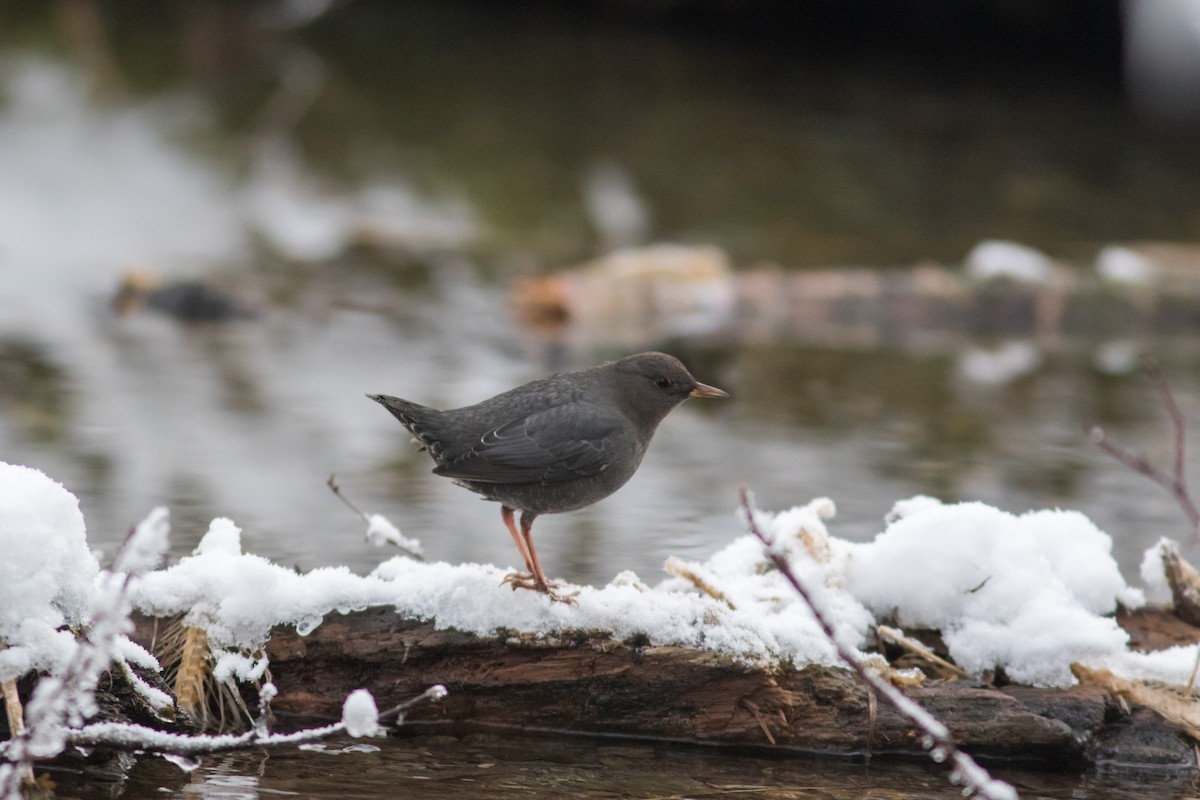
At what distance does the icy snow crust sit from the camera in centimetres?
347

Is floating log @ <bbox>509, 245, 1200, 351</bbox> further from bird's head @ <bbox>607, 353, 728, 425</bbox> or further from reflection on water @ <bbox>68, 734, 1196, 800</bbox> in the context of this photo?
reflection on water @ <bbox>68, 734, 1196, 800</bbox>

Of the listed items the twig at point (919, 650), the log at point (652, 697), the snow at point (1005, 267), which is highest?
the snow at point (1005, 267)

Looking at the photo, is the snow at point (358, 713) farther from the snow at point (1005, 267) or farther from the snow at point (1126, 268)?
the snow at point (1126, 268)

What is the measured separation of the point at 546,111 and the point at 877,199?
515cm

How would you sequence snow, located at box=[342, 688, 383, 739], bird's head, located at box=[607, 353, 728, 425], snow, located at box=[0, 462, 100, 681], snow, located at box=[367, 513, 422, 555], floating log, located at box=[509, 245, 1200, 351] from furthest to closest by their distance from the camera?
floating log, located at box=[509, 245, 1200, 351] < snow, located at box=[367, 513, 422, 555] < bird's head, located at box=[607, 353, 728, 425] < snow, located at box=[0, 462, 100, 681] < snow, located at box=[342, 688, 383, 739]

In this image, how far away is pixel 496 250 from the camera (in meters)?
14.7

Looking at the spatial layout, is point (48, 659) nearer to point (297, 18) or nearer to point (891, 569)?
point (891, 569)

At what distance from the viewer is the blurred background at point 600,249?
7.57m

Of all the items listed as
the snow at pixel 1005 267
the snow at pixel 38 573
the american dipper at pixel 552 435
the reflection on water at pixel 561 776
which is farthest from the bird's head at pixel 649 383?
the snow at pixel 1005 267

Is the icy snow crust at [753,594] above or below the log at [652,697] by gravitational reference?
above

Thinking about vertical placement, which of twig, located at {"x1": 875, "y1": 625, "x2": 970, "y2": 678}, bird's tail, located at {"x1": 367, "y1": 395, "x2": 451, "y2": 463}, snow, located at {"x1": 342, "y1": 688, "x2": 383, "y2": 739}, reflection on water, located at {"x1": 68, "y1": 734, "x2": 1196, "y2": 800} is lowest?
reflection on water, located at {"x1": 68, "y1": 734, "x2": 1196, "y2": 800}

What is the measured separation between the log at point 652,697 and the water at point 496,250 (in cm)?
12

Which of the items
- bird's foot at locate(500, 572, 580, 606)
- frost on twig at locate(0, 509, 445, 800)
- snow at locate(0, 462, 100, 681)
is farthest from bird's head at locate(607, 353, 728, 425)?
snow at locate(0, 462, 100, 681)

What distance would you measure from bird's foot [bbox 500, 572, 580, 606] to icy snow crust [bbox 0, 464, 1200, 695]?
30 millimetres
